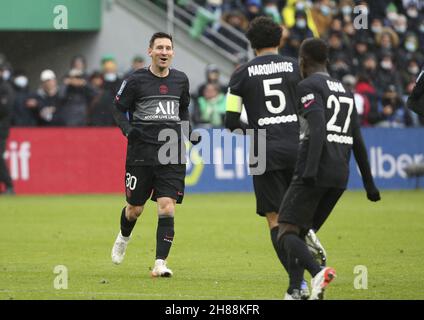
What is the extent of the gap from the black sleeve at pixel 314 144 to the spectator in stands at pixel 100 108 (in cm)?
1627

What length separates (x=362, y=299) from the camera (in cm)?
1018

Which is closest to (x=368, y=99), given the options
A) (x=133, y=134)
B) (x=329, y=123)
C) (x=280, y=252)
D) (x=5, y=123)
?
(x=5, y=123)

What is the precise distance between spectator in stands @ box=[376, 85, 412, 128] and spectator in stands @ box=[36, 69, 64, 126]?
7.97 meters

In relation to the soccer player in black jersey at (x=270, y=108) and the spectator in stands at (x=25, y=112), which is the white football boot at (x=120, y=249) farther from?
the spectator in stands at (x=25, y=112)

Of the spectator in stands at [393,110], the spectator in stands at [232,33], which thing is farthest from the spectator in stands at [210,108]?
the spectator in stands at [393,110]

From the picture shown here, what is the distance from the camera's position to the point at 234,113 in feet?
34.8

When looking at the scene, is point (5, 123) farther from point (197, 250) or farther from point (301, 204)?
point (301, 204)

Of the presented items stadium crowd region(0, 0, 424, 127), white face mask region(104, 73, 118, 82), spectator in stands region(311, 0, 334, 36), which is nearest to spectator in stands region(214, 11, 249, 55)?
stadium crowd region(0, 0, 424, 127)

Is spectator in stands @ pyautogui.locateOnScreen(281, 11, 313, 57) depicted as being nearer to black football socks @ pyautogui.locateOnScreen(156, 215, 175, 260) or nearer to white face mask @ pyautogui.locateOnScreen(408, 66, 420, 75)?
white face mask @ pyautogui.locateOnScreen(408, 66, 420, 75)

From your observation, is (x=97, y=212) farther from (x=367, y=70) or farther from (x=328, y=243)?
(x=367, y=70)

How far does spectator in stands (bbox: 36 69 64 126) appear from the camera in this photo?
2523 cm

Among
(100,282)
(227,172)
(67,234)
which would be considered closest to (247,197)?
(227,172)

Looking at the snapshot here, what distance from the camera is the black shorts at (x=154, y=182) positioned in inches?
487

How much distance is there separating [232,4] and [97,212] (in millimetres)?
10432
